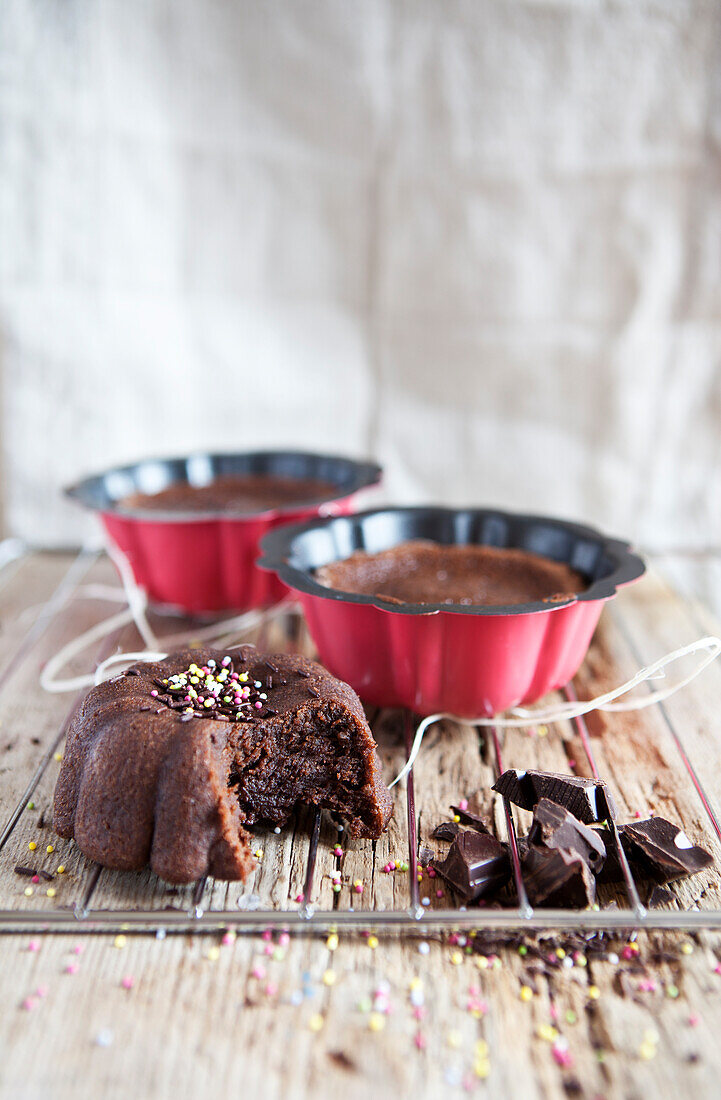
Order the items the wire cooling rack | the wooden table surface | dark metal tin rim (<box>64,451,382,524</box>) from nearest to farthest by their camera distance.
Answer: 1. the wooden table surface
2. the wire cooling rack
3. dark metal tin rim (<box>64,451,382,524</box>)

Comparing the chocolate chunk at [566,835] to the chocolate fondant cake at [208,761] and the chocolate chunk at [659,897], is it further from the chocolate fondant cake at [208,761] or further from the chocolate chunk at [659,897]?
the chocolate fondant cake at [208,761]

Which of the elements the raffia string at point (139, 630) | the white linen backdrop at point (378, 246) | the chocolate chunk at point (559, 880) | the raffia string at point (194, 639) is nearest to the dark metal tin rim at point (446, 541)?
the raffia string at point (194, 639)

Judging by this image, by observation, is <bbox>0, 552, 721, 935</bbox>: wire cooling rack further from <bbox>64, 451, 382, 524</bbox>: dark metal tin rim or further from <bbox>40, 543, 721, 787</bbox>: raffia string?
<bbox>64, 451, 382, 524</bbox>: dark metal tin rim

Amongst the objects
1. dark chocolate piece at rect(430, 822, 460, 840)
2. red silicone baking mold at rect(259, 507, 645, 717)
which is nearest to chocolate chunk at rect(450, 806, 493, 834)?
dark chocolate piece at rect(430, 822, 460, 840)

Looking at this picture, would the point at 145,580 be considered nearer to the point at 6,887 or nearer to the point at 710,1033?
the point at 6,887

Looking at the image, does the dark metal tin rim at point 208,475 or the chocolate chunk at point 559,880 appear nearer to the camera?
the chocolate chunk at point 559,880

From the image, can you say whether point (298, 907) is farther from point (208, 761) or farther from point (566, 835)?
point (566, 835)
